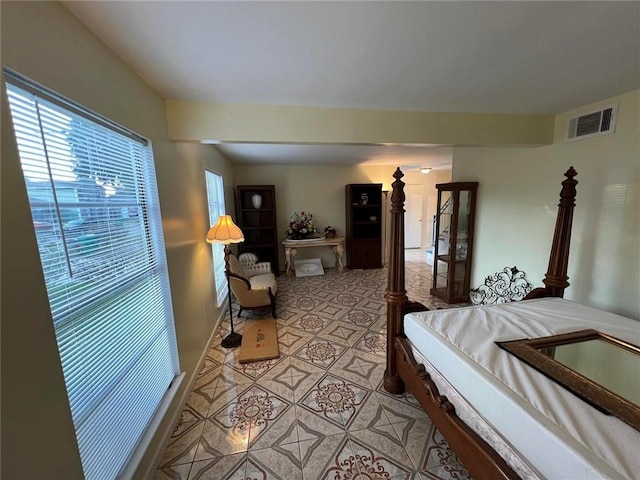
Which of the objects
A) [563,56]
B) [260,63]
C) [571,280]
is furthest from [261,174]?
[571,280]

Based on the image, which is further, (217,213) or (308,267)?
(308,267)

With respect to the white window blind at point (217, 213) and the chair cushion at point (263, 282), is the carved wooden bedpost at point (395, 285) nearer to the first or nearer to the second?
the chair cushion at point (263, 282)

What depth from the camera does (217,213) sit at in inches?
147

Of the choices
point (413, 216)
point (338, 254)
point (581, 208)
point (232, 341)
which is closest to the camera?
point (581, 208)

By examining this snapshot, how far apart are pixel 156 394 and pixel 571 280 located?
11.9 ft

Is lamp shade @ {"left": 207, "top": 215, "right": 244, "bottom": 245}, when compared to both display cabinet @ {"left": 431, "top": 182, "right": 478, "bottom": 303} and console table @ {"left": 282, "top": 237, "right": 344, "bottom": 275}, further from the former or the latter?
display cabinet @ {"left": 431, "top": 182, "right": 478, "bottom": 303}

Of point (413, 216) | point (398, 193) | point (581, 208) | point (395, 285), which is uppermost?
point (398, 193)

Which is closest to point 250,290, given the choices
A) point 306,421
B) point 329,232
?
point 306,421

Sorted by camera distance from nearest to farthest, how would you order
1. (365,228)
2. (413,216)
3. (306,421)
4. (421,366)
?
(421,366)
(306,421)
(365,228)
(413,216)

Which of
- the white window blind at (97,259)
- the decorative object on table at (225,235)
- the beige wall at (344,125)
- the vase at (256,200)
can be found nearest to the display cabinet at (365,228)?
the vase at (256,200)

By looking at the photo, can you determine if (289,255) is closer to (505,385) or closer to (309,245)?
(309,245)

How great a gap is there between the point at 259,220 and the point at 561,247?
14.9ft

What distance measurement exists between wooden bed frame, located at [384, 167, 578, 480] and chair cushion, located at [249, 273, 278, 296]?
6.05ft

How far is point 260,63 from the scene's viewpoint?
140cm
